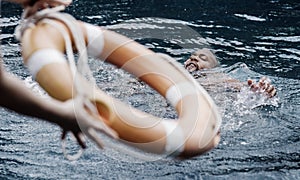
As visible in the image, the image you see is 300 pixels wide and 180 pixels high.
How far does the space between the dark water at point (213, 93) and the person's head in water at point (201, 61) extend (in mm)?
232

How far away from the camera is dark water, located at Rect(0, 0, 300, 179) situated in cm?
410

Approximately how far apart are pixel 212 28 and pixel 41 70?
5.27 meters

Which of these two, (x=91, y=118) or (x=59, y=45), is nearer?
(x=91, y=118)

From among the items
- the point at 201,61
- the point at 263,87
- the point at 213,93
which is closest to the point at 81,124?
the point at 263,87

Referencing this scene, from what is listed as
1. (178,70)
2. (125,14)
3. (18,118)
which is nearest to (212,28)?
(125,14)

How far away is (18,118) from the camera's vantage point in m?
4.91

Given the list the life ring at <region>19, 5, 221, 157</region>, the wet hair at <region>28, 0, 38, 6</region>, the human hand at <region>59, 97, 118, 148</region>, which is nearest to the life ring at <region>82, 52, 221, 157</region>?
the life ring at <region>19, 5, 221, 157</region>

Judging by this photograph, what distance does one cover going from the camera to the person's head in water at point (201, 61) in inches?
222

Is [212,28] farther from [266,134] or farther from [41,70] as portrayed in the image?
[41,70]

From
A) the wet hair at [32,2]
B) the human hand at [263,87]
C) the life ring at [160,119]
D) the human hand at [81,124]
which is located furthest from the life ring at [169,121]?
the human hand at [263,87]

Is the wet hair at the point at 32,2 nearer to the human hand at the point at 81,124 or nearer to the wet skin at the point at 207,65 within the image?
the human hand at the point at 81,124

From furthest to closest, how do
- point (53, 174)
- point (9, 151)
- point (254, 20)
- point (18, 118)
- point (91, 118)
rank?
point (254, 20), point (18, 118), point (9, 151), point (53, 174), point (91, 118)

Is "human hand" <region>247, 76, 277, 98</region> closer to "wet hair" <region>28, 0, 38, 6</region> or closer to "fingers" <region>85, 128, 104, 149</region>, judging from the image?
"wet hair" <region>28, 0, 38, 6</region>

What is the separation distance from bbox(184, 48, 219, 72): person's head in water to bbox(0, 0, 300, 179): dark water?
0.23m
